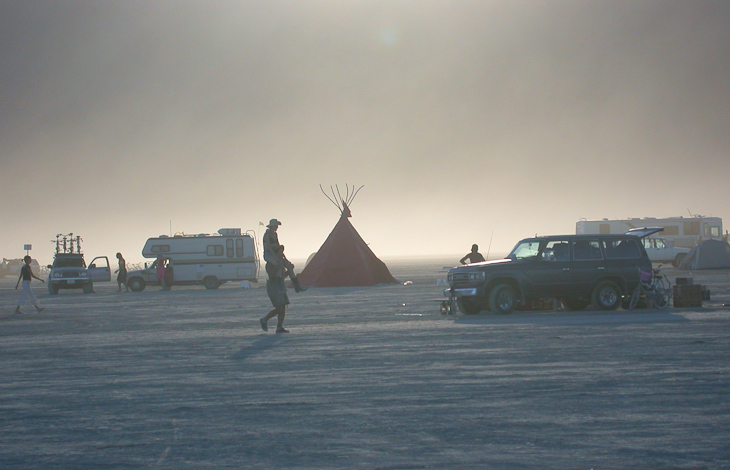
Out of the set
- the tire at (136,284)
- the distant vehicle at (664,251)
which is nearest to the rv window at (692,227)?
the distant vehicle at (664,251)

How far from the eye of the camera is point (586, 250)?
1938cm

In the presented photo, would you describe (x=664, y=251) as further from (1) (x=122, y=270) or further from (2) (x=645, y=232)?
(1) (x=122, y=270)

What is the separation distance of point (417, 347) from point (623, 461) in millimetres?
6945

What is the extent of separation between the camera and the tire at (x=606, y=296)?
63.1 ft

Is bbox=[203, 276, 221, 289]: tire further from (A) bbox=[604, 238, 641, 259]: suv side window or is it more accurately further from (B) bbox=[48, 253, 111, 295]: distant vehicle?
(A) bbox=[604, 238, 641, 259]: suv side window

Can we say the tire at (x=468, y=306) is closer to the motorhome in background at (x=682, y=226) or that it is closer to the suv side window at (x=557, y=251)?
the suv side window at (x=557, y=251)

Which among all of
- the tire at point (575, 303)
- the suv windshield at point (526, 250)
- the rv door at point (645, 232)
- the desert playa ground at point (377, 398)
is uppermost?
the rv door at point (645, 232)

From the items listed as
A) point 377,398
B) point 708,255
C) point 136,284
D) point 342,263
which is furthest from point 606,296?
point 708,255

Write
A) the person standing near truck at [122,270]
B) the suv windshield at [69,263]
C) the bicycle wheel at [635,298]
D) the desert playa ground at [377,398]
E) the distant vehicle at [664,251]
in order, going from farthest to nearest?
the distant vehicle at [664,251]
the suv windshield at [69,263]
the person standing near truck at [122,270]
the bicycle wheel at [635,298]
the desert playa ground at [377,398]

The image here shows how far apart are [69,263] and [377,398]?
3811 cm

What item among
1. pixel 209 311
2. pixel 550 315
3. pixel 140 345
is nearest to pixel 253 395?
pixel 140 345

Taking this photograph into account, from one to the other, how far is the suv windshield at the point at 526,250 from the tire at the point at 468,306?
156cm

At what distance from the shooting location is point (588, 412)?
7.10 m

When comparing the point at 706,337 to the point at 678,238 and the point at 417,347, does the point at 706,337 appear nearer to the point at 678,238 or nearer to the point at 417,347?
the point at 417,347
